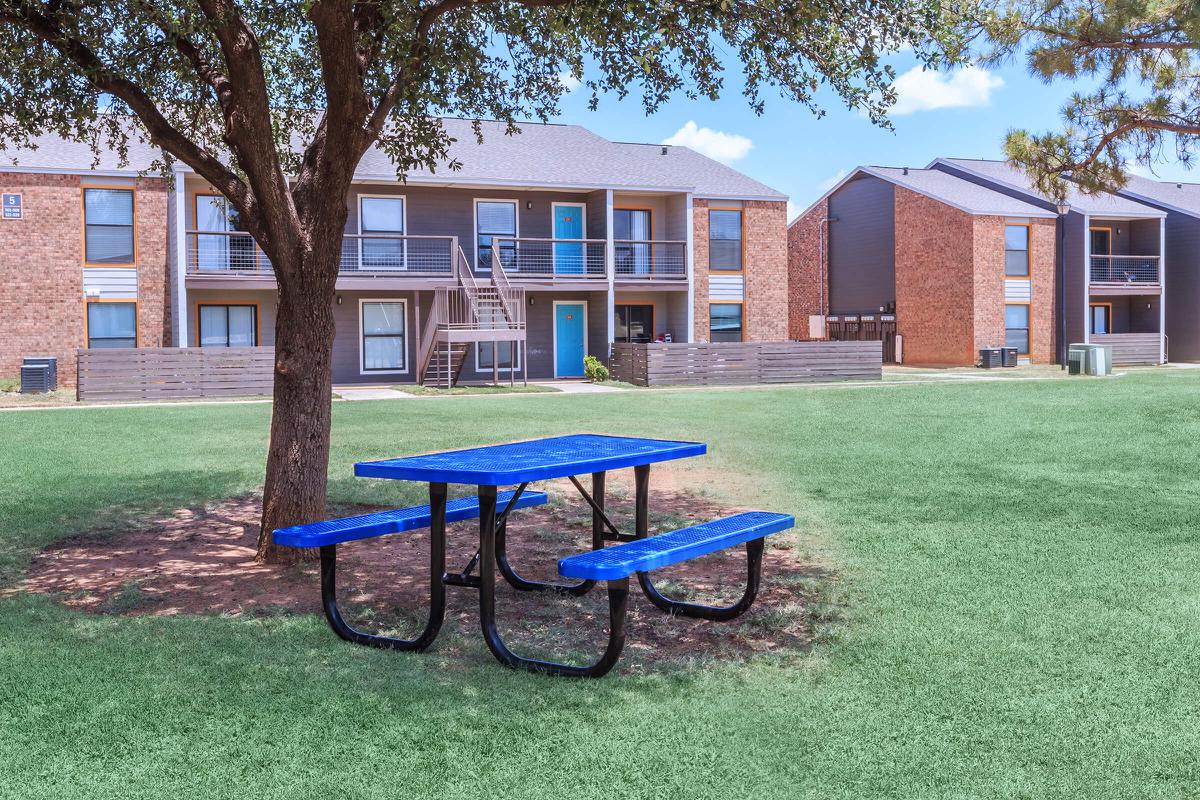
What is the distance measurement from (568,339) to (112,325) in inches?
460

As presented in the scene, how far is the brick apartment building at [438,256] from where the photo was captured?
26.3 m

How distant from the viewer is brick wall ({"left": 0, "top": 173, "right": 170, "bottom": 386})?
85.3 ft

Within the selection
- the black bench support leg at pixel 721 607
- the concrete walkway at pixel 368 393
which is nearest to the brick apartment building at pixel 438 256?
the concrete walkway at pixel 368 393

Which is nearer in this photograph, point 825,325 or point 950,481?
point 950,481

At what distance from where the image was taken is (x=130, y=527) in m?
8.76

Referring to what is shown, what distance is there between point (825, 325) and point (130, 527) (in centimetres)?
3605

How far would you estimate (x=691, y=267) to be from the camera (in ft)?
101

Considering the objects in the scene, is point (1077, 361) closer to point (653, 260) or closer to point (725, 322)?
A: point (725, 322)

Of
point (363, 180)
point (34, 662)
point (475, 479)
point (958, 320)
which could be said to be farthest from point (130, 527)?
point (958, 320)

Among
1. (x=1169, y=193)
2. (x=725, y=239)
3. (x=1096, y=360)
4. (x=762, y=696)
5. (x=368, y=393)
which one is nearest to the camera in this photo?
(x=762, y=696)

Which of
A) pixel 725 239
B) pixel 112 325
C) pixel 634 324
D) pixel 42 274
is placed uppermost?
pixel 725 239

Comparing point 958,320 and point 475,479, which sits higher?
point 958,320

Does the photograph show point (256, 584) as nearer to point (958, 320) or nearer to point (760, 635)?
point (760, 635)

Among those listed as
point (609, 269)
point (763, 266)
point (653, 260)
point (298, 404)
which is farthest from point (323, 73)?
point (763, 266)
